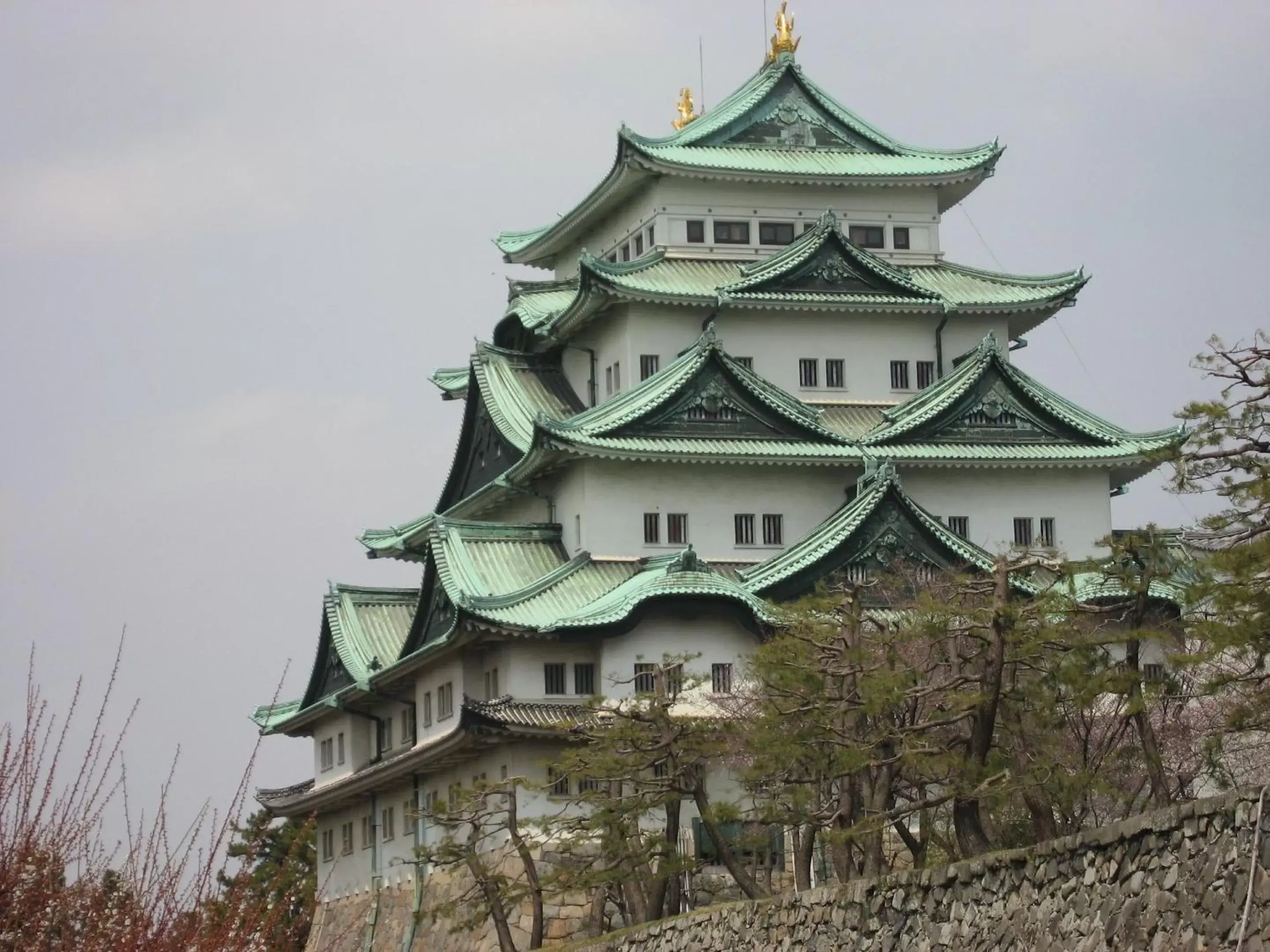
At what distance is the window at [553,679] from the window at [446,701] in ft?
9.01

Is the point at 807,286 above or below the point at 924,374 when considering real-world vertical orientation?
above

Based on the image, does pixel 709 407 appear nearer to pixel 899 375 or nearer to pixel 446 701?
pixel 899 375

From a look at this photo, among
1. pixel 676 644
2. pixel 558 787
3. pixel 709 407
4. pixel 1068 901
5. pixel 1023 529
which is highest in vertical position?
pixel 709 407

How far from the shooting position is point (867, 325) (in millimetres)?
50219

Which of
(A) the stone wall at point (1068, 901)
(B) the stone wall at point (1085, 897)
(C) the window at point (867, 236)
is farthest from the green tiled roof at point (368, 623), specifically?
(B) the stone wall at point (1085, 897)

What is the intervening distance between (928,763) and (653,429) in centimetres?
1873

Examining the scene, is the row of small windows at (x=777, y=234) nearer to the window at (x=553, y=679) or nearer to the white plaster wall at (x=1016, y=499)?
the white plaster wall at (x=1016, y=499)

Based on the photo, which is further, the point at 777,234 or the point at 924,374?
the point at 777,234

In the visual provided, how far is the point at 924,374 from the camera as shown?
50625 mm

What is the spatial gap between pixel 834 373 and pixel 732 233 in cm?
426

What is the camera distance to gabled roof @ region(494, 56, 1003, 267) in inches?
1994

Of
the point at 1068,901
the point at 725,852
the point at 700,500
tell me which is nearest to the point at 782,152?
the point at 700,500

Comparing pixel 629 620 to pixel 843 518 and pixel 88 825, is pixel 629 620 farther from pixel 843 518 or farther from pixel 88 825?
pixel 88 825

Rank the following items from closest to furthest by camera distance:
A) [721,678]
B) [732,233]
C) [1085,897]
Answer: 1. [1085,897]
2. [721,678]
3. [732,233]
